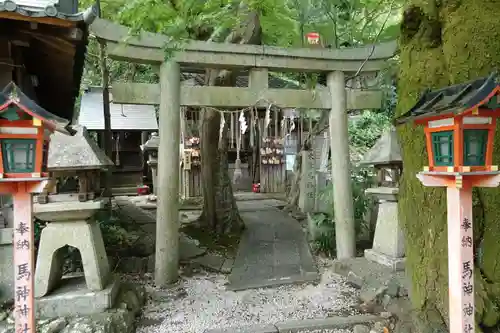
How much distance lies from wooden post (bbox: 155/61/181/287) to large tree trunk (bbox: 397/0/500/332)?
3.82 metres

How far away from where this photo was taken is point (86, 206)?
14.8 feet

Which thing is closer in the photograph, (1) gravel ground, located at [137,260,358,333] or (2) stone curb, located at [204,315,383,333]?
(2) stone curb, located at [204,315,383,333]

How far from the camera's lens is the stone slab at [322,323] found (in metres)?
4.66

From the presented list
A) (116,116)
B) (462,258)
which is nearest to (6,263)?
(462,258)

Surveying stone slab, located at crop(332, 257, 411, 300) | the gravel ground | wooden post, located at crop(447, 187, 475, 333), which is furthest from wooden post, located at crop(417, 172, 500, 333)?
stone slab, located at crop(332, 257, 411, 300)

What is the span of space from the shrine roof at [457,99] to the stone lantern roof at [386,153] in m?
3.69

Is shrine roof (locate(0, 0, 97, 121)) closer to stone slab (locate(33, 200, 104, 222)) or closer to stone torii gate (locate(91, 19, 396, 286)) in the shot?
stone torii gate (locate(91, 19, 396, 286))

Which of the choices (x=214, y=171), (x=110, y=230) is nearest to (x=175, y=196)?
(x=110, y=230)

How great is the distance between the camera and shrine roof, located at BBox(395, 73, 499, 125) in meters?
2.43

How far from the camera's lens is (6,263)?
191 inches

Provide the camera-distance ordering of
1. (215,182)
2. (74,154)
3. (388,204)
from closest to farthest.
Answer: (74,154) < (388,204) < (215,182)

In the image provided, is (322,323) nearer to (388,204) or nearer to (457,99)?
(388,204)

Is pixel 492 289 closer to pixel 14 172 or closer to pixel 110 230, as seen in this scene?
pixel 14 172

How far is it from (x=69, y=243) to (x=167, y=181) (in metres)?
1.99
